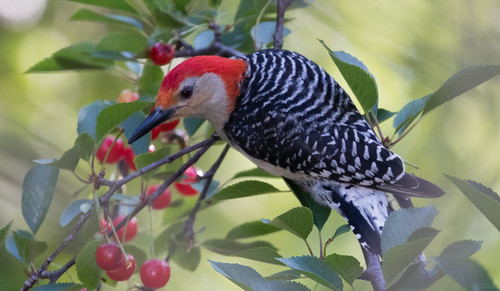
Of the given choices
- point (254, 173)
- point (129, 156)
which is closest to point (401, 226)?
point (254, 173)

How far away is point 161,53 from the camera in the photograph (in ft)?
6.00

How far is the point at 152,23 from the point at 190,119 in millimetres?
344

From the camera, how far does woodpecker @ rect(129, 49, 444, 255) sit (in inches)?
66.9

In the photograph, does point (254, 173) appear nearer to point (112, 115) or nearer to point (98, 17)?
point (112, 115)

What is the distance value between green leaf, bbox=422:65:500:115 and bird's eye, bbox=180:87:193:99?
778 mm

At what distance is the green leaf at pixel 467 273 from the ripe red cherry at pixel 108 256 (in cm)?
100

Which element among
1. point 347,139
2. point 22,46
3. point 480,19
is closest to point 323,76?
point 347,139

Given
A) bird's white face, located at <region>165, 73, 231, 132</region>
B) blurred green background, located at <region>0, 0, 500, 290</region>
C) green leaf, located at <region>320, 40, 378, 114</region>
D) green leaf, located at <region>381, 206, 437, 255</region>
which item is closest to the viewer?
blurred green background, located at <region>0, 0, 500, 290</region>

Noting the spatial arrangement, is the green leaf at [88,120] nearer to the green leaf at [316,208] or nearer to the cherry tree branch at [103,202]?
the cherry tree branch at [103,202]

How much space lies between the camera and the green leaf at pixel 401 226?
1021 mm

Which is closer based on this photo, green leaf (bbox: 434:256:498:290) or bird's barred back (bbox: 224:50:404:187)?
green leaf (bbox: 434:256:498:290)

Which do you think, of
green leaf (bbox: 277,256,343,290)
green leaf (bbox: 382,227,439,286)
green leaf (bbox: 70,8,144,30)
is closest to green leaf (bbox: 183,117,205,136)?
green leaf (bbox: 70,8,144,30)

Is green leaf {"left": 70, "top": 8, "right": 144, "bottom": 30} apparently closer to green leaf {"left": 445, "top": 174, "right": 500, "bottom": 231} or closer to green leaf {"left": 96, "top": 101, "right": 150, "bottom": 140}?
green leaf {"left": 96, "top": 101, "right": 150, "bottom": 140}

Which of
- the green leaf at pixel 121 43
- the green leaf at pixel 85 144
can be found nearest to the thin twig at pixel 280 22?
the green leaf at pixel 121 43
